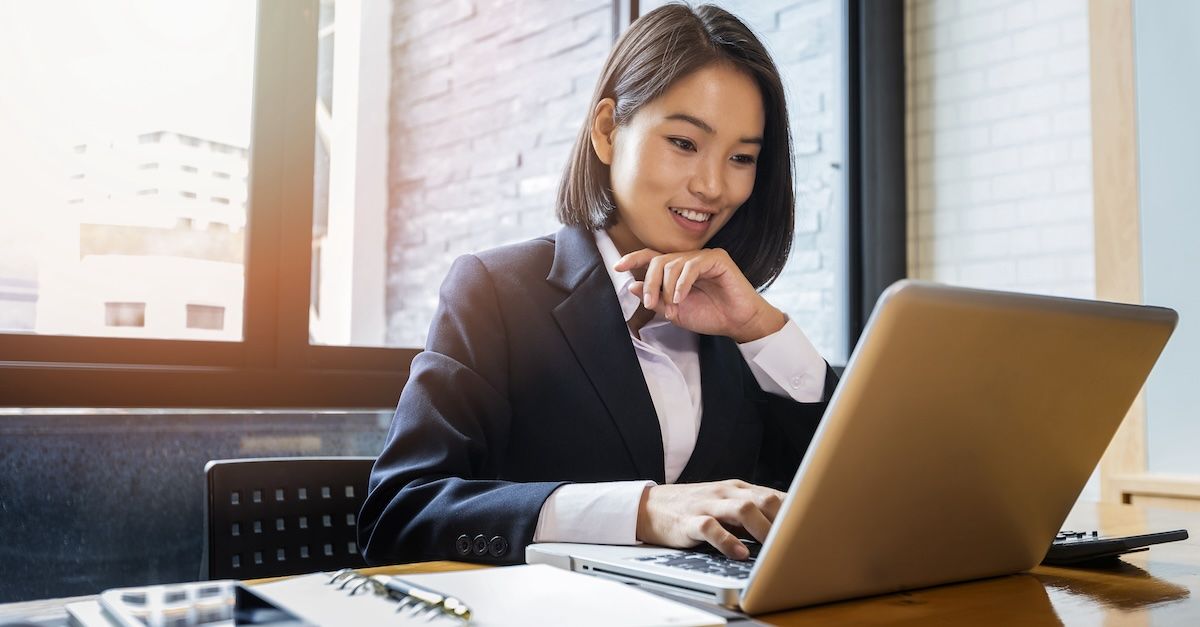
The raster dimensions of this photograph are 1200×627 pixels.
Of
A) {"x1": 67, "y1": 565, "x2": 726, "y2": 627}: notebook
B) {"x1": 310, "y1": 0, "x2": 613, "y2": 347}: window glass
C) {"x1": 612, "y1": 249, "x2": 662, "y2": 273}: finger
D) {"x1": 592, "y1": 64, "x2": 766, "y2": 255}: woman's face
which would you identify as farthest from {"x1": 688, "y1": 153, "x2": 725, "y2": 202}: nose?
{"x1": 310, "y1": 0, "x2": 613, "y2": 347}: window glass

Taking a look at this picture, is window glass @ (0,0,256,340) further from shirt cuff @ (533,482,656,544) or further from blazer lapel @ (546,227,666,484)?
shirt cuff @ (533,482,656,544)

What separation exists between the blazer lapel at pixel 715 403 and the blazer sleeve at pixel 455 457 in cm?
28

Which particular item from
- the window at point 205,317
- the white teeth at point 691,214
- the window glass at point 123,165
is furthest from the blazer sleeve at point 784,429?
the window at point 205,317

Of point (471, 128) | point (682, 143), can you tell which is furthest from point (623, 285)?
point (471, 128)

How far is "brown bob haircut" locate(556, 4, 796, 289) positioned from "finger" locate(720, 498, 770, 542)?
2.42 ft

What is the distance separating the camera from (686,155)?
4.79 ft

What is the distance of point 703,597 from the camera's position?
2.22 feet

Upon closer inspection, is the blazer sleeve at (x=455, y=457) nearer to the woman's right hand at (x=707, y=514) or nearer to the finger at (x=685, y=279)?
the woman's right hand at (x=707, y=514)

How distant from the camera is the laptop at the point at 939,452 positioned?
0.60 metres

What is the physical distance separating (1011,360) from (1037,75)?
2646 mm

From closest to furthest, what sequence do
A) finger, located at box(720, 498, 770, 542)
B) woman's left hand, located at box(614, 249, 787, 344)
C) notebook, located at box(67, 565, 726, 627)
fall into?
notebook, located at box(67, 565, 726, 627)
finger, located at box(720, 498, 770, 542)
woman's left hand, located at box(614, 249, 787, 344)

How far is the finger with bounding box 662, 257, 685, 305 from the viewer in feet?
3.91

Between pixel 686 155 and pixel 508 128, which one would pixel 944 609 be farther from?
pixel 508 128

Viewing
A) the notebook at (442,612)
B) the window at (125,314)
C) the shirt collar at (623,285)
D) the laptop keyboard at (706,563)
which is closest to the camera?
the notebook at (442,612)
